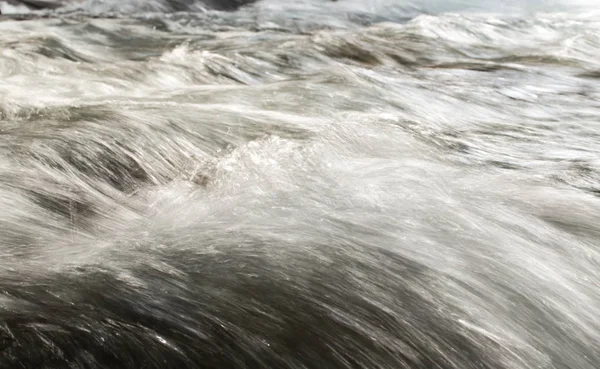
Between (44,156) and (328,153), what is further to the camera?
(328,153)

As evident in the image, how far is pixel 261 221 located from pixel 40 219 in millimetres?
824

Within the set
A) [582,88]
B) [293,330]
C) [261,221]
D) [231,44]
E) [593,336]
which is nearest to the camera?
[293,330]

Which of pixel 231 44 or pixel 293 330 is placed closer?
pixel 293 330

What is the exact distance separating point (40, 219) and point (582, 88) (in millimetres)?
4506

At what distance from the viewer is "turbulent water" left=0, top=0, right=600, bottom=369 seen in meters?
1.94

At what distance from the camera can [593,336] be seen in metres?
2.18

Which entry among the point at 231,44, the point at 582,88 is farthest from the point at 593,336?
the point at 231,44

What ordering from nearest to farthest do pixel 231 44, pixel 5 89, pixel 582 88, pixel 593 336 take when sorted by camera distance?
pixel 593 336, pixel 5 89, pixel 582 88, pixel 231 44

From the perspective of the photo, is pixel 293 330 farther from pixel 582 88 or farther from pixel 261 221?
pixel 582 88

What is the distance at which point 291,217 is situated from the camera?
8.64 ft

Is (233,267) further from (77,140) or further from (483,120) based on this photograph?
(483,120)

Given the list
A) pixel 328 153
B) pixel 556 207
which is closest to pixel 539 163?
pixel 556 207

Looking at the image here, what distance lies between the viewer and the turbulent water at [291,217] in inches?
76.5

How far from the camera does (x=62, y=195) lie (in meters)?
2.84
